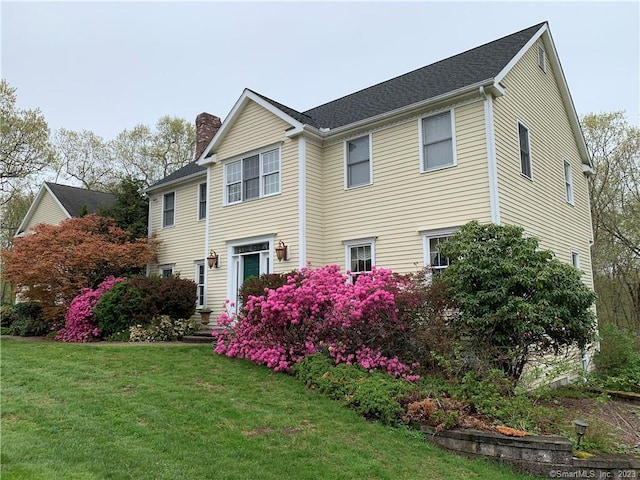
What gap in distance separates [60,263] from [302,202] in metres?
8.83

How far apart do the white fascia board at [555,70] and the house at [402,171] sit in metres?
0.04

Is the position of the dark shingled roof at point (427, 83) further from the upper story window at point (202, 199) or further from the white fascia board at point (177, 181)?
the upper story window at point (202, 199)

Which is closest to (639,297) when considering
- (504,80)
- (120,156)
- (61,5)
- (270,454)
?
(504,80)

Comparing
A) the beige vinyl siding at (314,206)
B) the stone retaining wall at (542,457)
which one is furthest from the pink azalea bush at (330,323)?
the beige vinyl siding at (314,206)

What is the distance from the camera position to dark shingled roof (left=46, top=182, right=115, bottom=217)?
877 inches

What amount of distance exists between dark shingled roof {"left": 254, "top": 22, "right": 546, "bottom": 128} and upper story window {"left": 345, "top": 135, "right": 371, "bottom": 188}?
0.60 meters

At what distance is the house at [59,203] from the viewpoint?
2236 cm

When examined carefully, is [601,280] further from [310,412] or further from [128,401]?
[128,401]

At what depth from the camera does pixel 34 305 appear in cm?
1625

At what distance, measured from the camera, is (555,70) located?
44.2ft

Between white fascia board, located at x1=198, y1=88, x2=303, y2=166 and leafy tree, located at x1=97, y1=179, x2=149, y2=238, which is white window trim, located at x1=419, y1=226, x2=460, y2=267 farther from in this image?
leafy tree, located at x1=97, y1=179, x2=149, y2=238

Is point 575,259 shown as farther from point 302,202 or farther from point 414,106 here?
point 302,202

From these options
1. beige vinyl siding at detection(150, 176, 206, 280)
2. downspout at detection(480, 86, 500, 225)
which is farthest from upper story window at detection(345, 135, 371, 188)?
beige vinyl siding at detection(150, 176, 206, 280)

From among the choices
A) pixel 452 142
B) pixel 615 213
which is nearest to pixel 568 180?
pixel 452 142
